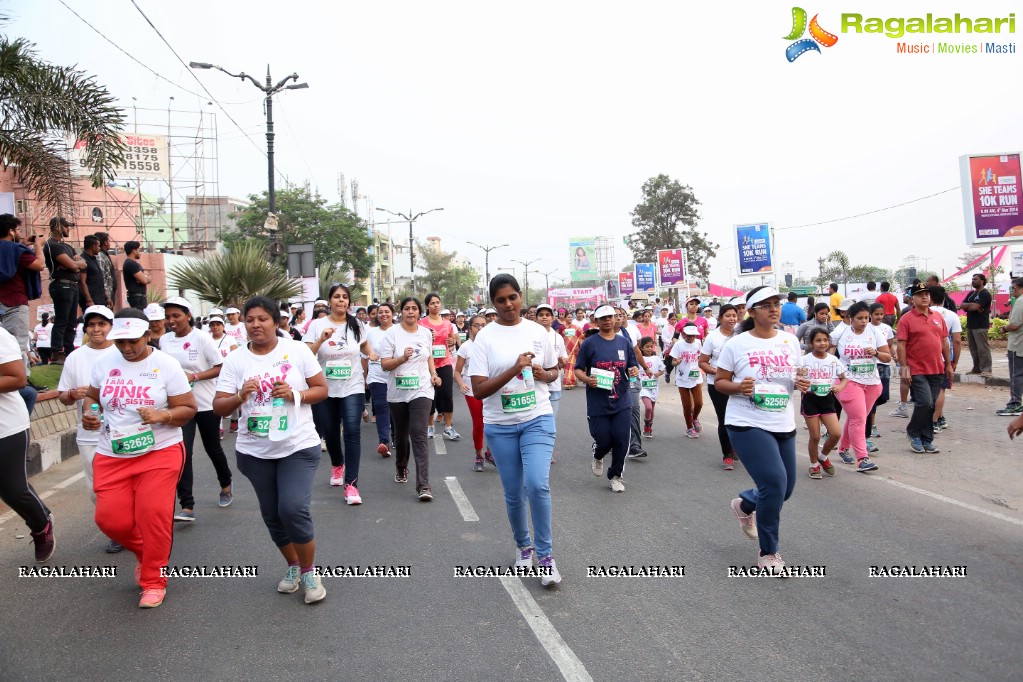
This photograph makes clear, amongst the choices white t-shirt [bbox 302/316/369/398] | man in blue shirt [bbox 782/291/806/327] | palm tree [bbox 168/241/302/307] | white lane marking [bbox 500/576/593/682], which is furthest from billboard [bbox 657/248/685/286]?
white lane marking [bbox 500/576/593/682]

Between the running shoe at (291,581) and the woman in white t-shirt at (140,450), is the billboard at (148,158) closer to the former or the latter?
the woman in white t-shirt at (140,450)

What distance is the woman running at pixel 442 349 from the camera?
1014 centimetres

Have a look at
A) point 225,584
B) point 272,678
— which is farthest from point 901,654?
point 225,584

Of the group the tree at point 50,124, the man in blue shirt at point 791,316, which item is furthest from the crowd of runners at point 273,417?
the man in blue shirt at point 791,316

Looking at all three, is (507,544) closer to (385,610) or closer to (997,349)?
(385,610)

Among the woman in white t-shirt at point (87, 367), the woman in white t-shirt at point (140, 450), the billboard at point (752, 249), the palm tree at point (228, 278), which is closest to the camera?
the woman in white t-shirt at point (140, 450)

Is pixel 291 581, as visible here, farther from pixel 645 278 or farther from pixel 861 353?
pixel 645 278

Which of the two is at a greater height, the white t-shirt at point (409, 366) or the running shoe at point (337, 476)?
the white t-shirt at point (409, 366)

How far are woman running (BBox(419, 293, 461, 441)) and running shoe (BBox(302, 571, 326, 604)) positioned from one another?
460cm

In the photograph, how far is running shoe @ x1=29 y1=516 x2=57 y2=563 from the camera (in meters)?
5.76

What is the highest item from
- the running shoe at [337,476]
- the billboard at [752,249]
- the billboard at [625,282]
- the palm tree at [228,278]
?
the billboard at [625,282]

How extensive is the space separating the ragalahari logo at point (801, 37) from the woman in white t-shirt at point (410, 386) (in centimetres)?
1687

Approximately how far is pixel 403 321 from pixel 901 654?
560cm

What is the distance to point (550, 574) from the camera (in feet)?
16.6
